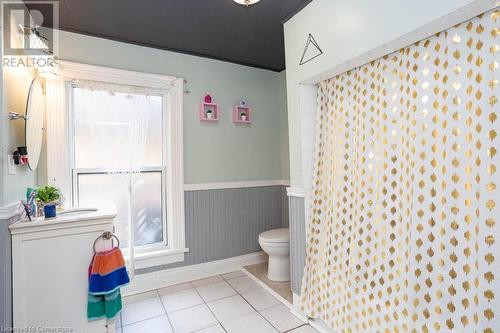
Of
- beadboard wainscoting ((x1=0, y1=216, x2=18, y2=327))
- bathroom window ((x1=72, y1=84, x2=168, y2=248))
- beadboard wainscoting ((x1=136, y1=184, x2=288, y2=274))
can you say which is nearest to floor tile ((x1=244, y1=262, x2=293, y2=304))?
beadboard wainscoting ((x1=136, y1=184, x2=288, y2=274))

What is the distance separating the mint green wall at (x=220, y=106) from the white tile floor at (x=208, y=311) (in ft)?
3.69

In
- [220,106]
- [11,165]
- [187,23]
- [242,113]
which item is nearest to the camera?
[11,165]

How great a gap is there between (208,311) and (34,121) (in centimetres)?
205

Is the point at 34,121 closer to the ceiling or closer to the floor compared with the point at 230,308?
closer to the ceiling

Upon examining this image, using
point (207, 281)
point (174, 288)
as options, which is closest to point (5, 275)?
point (174, 288)

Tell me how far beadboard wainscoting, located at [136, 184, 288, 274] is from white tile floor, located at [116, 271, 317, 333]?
0.32 m

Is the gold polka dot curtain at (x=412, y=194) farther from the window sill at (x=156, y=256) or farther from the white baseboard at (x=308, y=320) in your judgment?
the window sill at (x=156, y=256)

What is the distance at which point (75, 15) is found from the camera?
2.04 m

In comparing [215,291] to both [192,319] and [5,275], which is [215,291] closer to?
[192,319]

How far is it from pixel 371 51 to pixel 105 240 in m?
2.12

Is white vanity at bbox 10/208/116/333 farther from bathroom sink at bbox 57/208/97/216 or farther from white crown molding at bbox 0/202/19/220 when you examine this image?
bathroom sink at bbox 57/208/97/216

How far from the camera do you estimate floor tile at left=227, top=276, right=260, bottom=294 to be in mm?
2467

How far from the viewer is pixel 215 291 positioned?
2438mm

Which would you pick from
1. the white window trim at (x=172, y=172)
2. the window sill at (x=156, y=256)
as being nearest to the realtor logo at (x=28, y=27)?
the white window trim at (x=172, y=172)
